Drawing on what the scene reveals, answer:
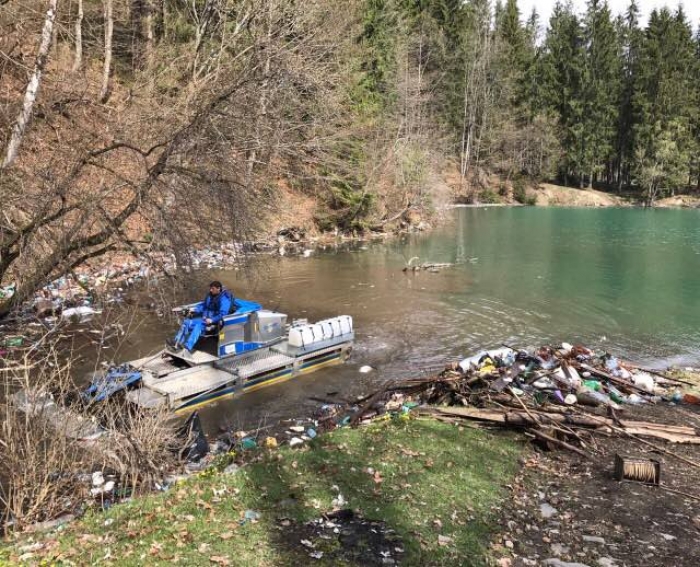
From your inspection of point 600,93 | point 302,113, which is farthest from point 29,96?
point 600,93

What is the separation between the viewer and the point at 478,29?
6806 centimetres

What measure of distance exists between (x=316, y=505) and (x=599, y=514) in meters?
3.16

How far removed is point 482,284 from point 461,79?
51606 mm

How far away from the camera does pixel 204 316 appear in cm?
1138

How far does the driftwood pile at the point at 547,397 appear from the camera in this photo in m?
8.38

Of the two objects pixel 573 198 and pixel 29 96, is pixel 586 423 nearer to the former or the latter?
pixel 29 96

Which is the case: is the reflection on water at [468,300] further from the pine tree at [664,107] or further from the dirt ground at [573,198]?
the pine tree at [664,107]

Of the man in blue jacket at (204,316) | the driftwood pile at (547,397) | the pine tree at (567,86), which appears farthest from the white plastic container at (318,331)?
the pine tree at (567,86)

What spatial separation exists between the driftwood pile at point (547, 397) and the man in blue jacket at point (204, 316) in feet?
11.3

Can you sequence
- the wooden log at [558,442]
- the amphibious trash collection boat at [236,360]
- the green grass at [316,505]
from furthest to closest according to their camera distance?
the amphibious trash collection boat at [236,360], the wooden log at [558,442], the green grass at [316,505]

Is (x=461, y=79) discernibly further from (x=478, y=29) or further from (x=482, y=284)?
(x=482, y=284)

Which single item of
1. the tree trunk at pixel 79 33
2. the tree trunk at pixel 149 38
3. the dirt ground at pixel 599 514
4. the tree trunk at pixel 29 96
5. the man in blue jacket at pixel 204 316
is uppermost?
the tree trunk at pixel 149 38

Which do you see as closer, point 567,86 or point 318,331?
point 318,331

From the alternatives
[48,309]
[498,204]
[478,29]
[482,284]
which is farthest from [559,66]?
[48,309]
